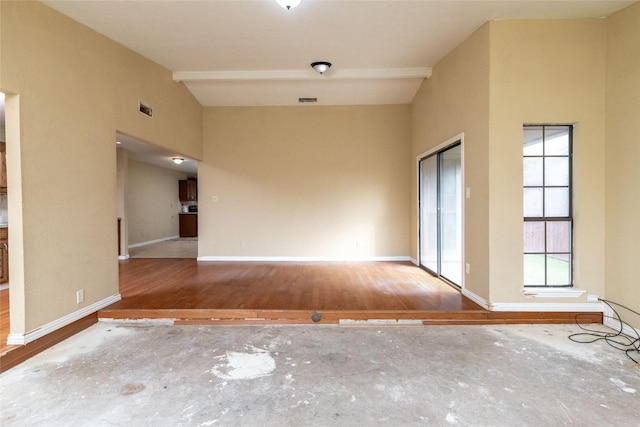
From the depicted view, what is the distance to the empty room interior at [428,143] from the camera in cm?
278

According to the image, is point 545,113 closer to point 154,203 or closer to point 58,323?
point 58,323

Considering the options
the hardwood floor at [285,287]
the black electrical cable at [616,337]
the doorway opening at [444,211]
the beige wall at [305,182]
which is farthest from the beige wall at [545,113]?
the beige wall at [305,182]

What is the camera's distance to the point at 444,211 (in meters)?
4.68

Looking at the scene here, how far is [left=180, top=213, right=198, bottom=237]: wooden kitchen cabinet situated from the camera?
10.8 m

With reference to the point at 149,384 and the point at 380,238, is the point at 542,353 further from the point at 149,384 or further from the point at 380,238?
the point at 380,238

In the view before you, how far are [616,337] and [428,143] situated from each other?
322cm

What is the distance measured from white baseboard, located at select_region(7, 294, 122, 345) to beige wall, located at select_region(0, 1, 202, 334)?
0.15 ft

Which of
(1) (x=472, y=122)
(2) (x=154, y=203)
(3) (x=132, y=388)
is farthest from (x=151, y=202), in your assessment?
(1) (x=472, y=122)

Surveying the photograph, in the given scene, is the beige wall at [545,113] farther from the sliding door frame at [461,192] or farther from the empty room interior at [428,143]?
the sliding door frame at [461,192]

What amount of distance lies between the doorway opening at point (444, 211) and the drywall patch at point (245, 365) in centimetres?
268

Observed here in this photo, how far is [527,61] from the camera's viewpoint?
328 centimetres

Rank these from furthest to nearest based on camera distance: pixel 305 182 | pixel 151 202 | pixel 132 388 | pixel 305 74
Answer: pixel 151 202, pixel 305 182, pixel 305 74, pixel 132 388

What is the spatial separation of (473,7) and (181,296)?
447 cm

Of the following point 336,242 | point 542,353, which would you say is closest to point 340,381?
point 542,353
